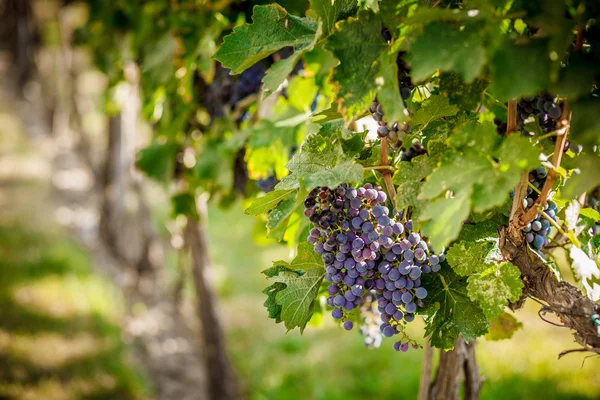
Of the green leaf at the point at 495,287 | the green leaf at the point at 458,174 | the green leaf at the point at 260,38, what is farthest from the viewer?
the green leaf at the point at 260,38

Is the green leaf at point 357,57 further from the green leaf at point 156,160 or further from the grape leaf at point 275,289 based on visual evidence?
the green leaf at point 156,160

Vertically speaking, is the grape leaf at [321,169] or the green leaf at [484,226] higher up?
the grape leaf at [321,169]

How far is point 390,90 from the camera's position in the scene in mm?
744

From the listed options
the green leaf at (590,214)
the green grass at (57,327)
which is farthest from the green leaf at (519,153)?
the green grass at (57,327)

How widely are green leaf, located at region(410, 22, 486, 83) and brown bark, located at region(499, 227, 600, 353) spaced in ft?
1.15

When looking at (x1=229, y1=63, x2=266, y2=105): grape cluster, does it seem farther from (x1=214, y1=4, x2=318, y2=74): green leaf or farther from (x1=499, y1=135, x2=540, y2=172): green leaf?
(x1=499, y1=135, x2=540, y2=172): green leaf

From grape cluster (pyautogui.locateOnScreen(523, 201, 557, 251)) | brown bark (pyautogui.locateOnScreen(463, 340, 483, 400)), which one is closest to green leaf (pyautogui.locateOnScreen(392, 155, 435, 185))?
grape cluster (pyautogui.locateOnScreen(523, 201, 557, 251))

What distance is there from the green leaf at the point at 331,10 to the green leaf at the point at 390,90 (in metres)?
0.15

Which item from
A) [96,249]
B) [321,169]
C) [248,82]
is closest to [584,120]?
[321,169]

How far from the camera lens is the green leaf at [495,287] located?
0.82m

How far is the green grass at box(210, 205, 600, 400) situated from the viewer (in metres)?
2.92

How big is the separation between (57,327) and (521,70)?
427 cm

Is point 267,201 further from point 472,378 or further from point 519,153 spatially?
point 472,378

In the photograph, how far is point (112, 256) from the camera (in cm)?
563
